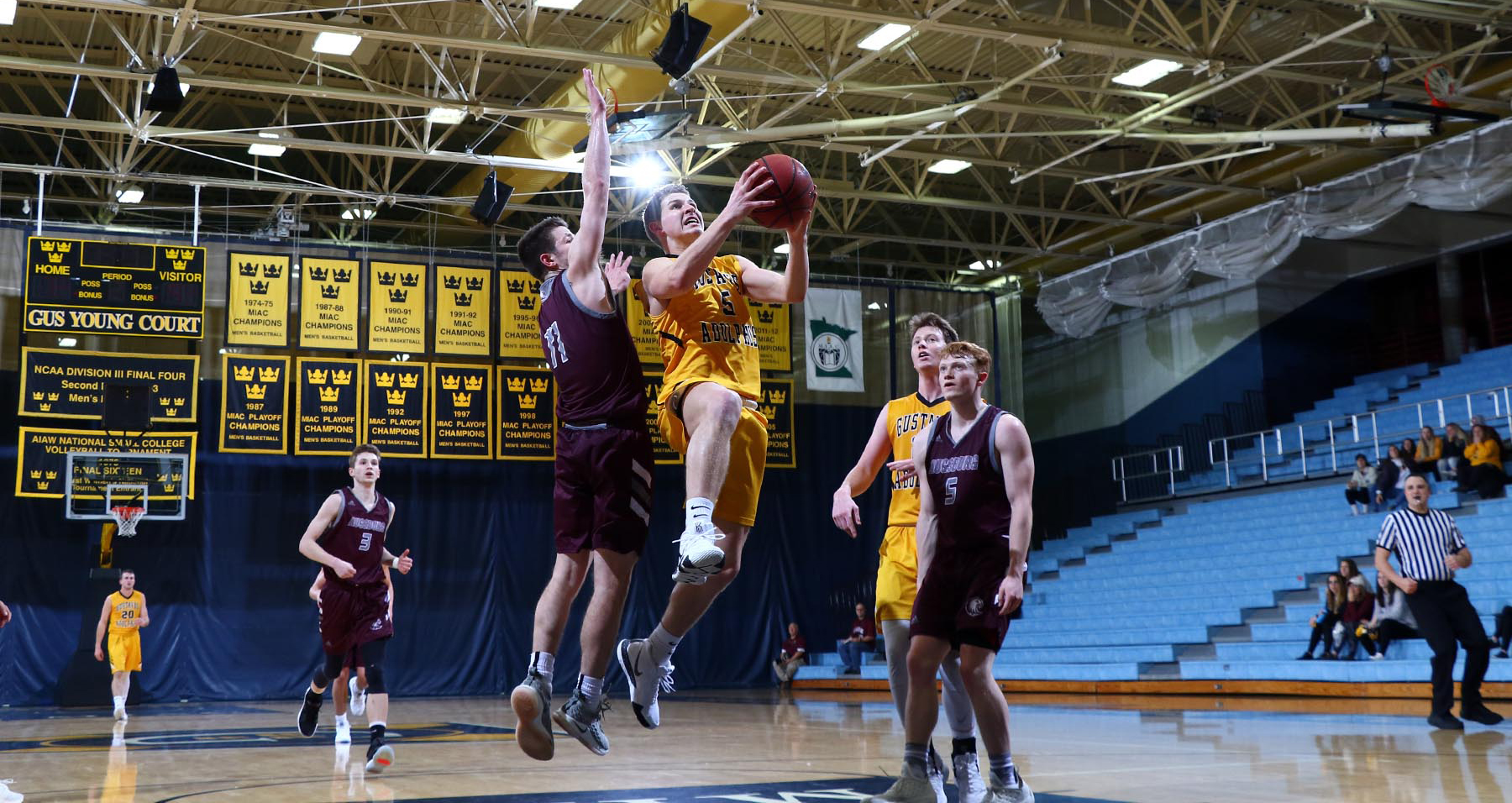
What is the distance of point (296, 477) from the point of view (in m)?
20.0

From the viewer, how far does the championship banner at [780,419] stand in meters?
18.8

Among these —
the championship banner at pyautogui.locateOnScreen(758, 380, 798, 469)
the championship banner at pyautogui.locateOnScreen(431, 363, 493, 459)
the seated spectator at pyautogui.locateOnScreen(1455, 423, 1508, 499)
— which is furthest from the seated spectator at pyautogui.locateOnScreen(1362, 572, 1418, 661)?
the championship banner at pyautogui.locateOnScreen(431, 363, 493, 459)

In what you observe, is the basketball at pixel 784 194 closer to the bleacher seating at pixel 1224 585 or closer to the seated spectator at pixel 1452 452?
the bleacher seating at pixel 1224 585

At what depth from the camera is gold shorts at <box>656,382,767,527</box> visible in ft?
16.6

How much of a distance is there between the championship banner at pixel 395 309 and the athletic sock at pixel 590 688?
1333 centimetres

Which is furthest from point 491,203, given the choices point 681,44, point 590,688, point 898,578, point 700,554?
point 700,554

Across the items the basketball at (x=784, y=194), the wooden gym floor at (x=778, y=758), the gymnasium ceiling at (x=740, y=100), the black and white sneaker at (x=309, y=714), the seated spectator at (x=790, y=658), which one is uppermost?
the gymnasium ceiling at (x=740, y=100)

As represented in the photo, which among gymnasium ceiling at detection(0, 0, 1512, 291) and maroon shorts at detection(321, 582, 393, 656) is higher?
gymnasium ceiling at detection(0, 0, 1512, 291)

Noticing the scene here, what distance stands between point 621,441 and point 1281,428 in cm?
1808

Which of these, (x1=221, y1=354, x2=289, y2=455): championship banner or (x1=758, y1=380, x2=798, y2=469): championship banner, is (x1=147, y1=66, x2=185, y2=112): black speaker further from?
(x1=758, y1=380, x2=798, y2=469): championship banner

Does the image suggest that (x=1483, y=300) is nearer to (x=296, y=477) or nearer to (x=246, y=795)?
(x=296, y=477)

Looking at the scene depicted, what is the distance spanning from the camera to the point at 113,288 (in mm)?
16484

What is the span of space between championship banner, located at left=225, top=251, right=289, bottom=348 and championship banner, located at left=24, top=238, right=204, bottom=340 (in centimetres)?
41

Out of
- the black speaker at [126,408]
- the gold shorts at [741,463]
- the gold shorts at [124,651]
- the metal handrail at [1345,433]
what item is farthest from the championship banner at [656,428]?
the gold shorts at [741,463]
